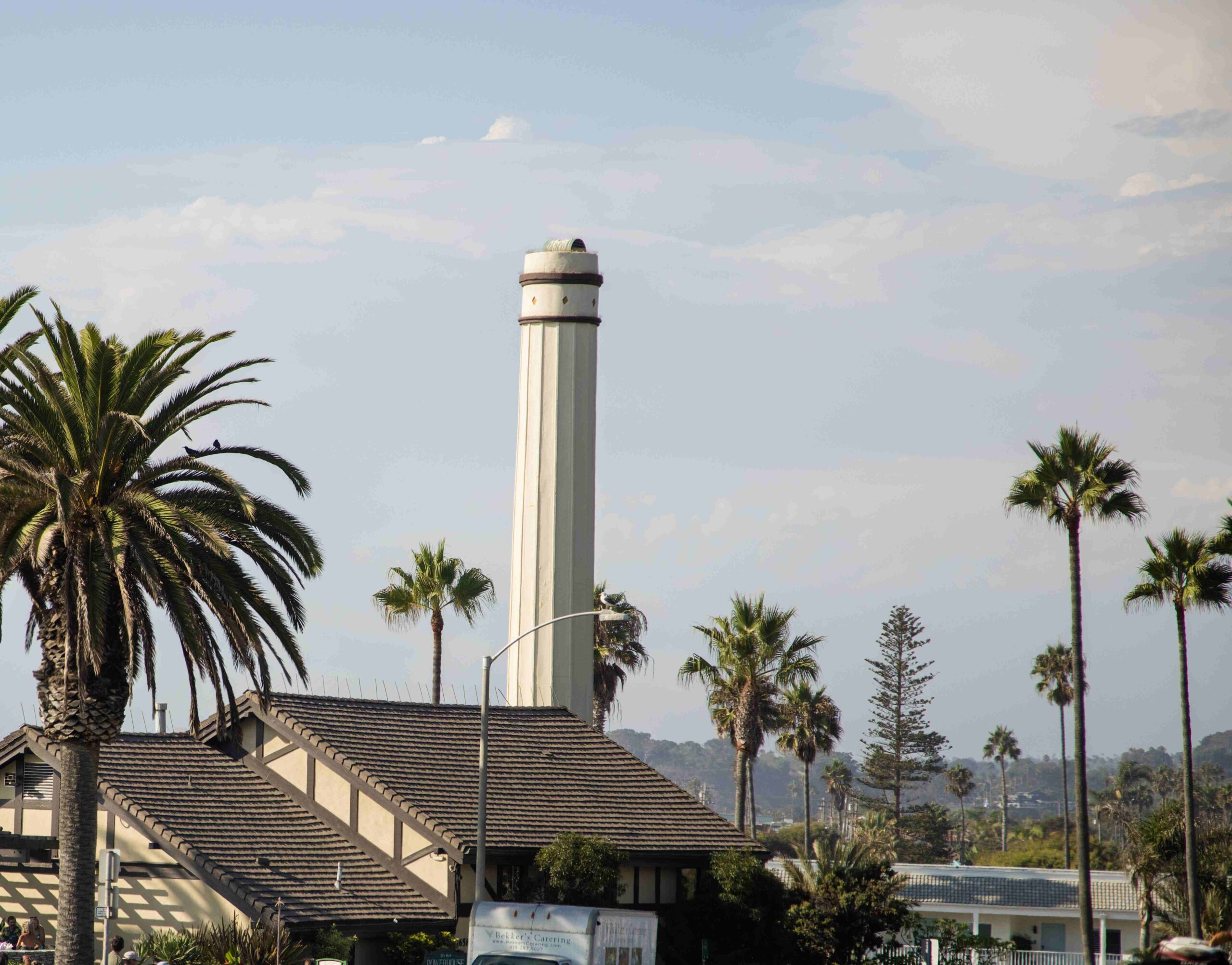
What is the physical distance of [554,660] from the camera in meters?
55.5

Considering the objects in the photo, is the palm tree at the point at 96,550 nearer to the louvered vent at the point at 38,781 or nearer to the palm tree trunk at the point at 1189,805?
the louvered vent at the point at 38,781

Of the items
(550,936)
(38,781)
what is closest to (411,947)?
(550,936)

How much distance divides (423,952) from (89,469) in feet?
43.3

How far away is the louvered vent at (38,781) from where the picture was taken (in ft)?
119

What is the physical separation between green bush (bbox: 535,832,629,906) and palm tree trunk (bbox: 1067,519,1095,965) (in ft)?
44.7

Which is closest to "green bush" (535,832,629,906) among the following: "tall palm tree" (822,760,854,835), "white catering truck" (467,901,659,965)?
"white catering truck" (467,901,659,965)

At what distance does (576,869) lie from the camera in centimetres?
3672

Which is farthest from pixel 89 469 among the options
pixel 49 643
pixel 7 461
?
pixel 49 643

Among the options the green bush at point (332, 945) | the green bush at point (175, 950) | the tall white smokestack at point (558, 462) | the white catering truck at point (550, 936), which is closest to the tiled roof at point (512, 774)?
the green bush at point (332, 945)

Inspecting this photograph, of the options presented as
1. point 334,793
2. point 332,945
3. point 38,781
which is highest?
point 38,781

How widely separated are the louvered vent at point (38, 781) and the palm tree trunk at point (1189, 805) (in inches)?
1058

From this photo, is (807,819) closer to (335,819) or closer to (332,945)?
(335,819)

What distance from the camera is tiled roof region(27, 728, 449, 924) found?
33.5m

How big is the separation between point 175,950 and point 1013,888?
125 ft
